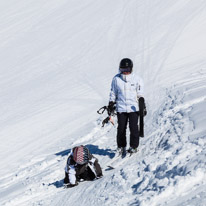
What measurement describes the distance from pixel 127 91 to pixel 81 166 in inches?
60.4

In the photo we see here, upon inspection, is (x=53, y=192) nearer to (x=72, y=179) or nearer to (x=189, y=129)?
(x=72, y=179)

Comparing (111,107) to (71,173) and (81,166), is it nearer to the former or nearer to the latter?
(81,166)

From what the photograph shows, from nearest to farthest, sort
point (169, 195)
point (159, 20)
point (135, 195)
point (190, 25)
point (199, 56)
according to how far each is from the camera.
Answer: point (169, 195) → point (135, 195) → point (199, 56) → point (190, 25) → point (159, 20)

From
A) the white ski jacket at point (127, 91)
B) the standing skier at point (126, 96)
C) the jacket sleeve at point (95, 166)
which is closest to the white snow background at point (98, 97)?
the jacket sleeve at point (95, 166)

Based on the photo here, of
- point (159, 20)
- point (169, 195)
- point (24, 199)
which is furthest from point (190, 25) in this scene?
point (169, 195)

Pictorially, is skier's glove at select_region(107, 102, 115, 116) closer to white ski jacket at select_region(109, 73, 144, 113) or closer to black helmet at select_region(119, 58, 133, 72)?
white ski jacket at select_region(109, 73, 144, 113)

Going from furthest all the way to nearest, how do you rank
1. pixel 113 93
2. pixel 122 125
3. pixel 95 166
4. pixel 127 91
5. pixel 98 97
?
pixel 98 97 < pixel 122 125 < pixel 113 93 < pixel 127 91 < pixel 95 166

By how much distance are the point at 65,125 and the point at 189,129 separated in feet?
16.4

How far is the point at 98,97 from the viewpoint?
44.5 ft

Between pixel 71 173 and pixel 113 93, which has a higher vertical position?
pixel 113 93

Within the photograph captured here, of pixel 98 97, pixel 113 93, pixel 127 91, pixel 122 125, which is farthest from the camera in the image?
pixel 98 97

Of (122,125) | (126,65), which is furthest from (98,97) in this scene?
(126,65)

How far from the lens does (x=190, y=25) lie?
56.3ft

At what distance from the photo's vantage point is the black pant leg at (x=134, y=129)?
8125 mm
